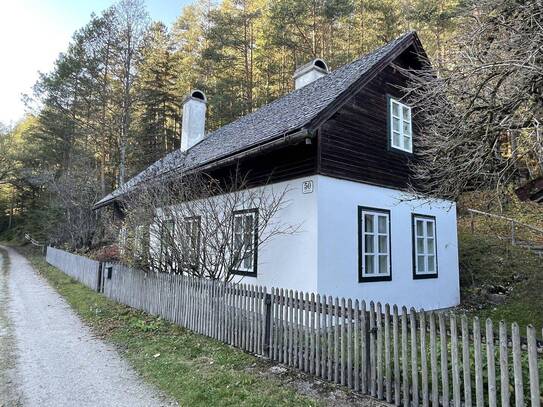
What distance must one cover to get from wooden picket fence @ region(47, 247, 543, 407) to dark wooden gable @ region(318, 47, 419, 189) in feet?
11.2

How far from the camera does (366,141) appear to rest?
9.39m

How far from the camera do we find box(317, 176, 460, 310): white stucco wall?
804 cm

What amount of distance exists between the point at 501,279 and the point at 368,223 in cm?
677

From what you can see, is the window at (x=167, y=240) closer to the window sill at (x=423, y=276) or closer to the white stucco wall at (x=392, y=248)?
the white stucco wall at (x=392, y=248)

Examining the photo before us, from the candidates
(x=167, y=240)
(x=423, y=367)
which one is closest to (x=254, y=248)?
(x=167, y=240)

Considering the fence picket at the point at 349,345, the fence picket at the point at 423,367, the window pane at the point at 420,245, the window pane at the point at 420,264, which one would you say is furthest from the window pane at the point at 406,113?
the fence picket at the point at 423,367

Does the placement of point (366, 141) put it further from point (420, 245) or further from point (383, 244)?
point (420, 245)

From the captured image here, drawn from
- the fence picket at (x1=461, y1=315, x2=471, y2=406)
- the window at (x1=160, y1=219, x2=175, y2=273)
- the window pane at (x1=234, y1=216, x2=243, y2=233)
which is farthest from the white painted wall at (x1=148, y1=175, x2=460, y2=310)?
the fence picket at (x1=461, y1=315, x2=471, y2=406)

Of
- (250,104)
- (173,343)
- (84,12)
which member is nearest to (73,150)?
(84,12)

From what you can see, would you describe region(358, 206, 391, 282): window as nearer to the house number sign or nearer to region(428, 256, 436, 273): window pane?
the house number sign

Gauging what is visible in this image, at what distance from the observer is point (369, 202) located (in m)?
9.07

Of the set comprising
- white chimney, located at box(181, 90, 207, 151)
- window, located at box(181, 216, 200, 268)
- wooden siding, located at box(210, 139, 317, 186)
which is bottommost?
window, located at box(181, 216, 200, 268)

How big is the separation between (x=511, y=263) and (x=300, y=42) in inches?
670

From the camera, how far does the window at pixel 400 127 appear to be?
10242 millimetres
